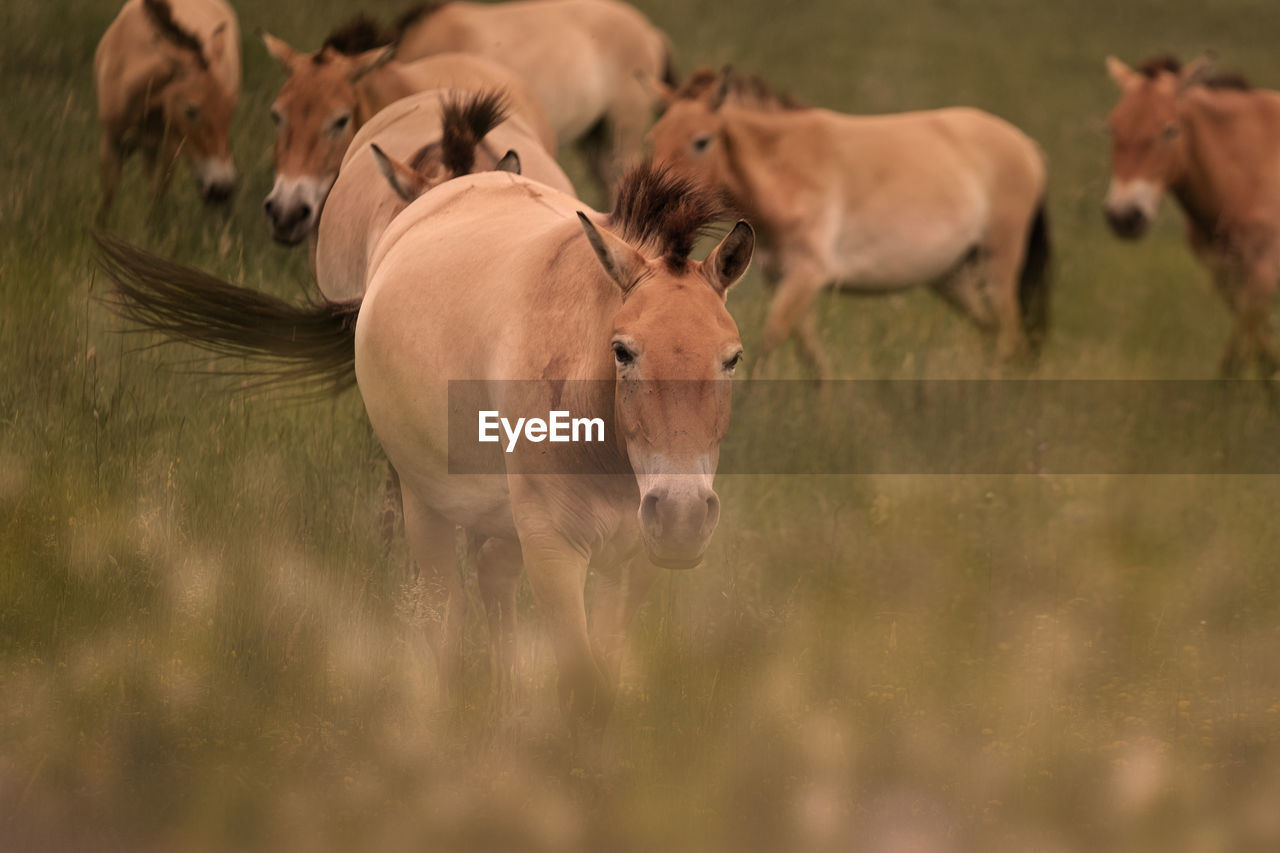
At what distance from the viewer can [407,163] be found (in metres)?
5.98

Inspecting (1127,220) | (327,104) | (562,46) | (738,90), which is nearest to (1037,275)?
(1127,220)

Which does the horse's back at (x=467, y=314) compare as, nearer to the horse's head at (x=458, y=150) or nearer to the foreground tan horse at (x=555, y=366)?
the foreground tan horse at (x=555, y=366)

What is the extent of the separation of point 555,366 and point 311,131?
14.4 feet

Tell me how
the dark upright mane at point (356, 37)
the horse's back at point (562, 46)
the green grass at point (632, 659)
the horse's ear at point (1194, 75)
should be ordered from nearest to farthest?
the green grass at point (632, 659) < the dark upright mane at point (356, 37) < the horse's ear at point (1194, 75) < the horse's back at point (562, 46)

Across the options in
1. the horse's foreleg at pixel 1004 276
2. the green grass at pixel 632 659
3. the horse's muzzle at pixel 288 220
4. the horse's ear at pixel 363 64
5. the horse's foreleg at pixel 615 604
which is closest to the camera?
the green grass at pixel 632 659

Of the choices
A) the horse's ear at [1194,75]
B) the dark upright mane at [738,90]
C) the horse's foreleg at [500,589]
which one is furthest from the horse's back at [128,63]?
the horse's ear at [1194,75]

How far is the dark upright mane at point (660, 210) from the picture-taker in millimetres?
3838

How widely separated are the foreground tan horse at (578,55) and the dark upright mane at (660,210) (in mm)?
6977

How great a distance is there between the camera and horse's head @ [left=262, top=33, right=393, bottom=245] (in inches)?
302

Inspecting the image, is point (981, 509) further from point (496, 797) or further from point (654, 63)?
point (654, 63)

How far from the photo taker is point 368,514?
6.25m

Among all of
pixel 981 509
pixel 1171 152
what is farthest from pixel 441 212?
pixel 1171 152

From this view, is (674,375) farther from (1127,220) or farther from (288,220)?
(1127,220)

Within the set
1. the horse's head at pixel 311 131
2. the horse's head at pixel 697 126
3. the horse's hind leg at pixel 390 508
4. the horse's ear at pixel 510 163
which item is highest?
Result: the horse's ear at pixel 510 163
